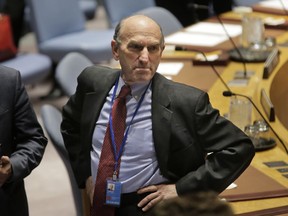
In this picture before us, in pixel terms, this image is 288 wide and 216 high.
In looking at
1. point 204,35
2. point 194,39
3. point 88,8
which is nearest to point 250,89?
point 194,39

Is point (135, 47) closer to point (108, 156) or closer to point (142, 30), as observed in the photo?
point (142, 30)

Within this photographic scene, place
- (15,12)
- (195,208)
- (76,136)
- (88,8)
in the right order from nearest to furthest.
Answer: (195,208) < (76,136) < (15,12) < (88,8)

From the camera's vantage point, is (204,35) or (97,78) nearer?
(97,78)

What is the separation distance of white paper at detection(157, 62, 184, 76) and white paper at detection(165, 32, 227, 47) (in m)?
0.56

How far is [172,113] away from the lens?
2.60 metres

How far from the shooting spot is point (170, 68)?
462 centimetres

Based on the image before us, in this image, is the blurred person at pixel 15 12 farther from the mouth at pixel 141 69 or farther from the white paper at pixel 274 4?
the mouth at pixel 141 69

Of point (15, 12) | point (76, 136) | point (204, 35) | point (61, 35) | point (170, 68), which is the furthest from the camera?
point (15, 12)

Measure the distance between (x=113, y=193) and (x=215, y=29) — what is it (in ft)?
11.0

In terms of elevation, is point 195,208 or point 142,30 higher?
point 195,208

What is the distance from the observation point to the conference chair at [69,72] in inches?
155

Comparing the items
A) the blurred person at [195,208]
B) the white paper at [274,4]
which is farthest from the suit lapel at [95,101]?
the white paper at [274,4]

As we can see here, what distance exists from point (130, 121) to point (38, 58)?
357 cm

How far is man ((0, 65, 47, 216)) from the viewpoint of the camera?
266cm
